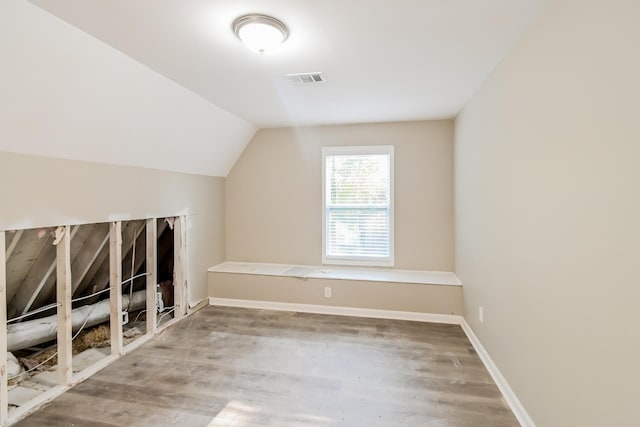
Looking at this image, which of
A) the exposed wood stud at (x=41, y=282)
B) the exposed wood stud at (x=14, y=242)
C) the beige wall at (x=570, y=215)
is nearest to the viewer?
the beige wall at (x=570, y=215)

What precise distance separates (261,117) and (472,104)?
2.32 m

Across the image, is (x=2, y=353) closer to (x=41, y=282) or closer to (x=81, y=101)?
(x=41, y=282)

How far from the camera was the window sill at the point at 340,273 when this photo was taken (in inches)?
149

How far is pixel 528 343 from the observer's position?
1.91 meters

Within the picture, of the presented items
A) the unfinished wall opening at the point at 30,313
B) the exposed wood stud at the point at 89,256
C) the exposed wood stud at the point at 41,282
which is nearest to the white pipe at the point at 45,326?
the unfinished wall opening at the point at 30,313

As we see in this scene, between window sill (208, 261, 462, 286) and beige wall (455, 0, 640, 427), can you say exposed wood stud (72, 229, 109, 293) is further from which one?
beige wall (455, 0, 640, 427)

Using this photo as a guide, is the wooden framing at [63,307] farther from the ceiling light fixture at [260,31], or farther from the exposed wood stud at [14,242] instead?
the ceiling light fixture at [260,31]

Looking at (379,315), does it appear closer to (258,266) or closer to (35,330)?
(258,266)

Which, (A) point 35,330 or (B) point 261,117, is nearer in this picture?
(A) point 35,330

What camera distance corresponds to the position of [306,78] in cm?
261

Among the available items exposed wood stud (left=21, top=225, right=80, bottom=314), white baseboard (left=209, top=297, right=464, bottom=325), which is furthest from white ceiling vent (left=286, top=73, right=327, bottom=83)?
white baseboard (left=209, top=297, right=464, bottom=325)

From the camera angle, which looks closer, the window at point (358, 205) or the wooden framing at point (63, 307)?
the wooden framing at point (63, 307)

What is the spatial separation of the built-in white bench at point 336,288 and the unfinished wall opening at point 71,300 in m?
0.68

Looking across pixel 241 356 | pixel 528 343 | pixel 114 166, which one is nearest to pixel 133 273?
pixel 114 166
